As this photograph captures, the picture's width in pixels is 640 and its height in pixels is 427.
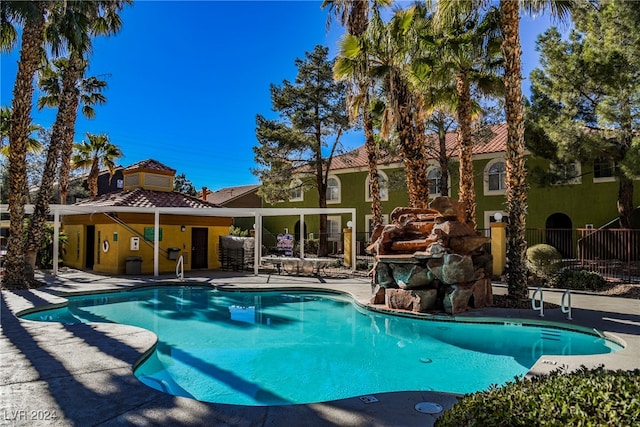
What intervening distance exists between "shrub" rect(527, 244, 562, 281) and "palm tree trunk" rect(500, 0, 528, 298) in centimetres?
516

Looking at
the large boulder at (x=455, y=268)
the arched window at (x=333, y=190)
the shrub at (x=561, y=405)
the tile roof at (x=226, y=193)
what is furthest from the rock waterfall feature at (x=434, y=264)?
the tile roof at (x=226, y=193)

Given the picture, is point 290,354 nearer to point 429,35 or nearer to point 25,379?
point 25,379

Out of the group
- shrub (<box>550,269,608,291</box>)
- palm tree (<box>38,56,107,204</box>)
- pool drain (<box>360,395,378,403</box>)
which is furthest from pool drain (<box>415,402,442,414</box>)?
palm tree (<box>38,56,107,204</box>)

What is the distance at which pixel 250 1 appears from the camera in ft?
48.1

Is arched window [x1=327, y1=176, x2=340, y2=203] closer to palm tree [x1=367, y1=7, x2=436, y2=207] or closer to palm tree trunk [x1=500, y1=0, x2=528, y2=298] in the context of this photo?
palm tree [x1=367, y1=7, x2=436, y2=207]

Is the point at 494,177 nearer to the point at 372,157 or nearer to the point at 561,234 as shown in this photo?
the point at 561,234

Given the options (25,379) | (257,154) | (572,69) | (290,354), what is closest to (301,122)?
(257,154)

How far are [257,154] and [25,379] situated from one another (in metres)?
21.5

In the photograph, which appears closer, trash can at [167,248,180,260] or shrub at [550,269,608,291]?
shrub at [550,269,608,291]

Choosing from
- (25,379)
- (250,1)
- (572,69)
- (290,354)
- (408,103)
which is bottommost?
(290,354)

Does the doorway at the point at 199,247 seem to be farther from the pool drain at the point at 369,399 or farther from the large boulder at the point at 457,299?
the pool drain at the point at 369,399

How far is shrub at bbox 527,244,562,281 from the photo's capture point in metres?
15.4

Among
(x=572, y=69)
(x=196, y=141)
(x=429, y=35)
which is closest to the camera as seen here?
(x=429, y=35)

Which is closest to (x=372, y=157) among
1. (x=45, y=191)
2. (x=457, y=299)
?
(x=457, y=299)
